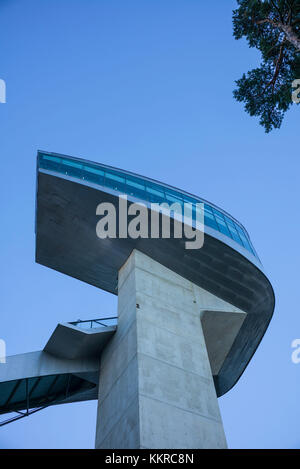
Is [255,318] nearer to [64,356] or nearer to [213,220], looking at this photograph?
[213,220]

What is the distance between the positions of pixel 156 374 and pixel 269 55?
12.2m

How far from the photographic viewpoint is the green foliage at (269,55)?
1505 cm

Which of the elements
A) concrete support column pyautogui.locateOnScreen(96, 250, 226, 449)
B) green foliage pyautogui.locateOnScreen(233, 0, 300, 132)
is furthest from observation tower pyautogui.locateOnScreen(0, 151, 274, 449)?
green foliage pyautogui.locateOnScreen(233, 0, 300, 132)

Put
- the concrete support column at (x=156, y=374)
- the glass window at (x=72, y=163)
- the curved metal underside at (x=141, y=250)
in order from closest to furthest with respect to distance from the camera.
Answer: the concrete support column at (x=156, y=374), the curved metal underside at (x=141, y=250), the glass window at (x=72, y=163)

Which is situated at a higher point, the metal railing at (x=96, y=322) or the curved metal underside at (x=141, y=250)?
the curved metal underside at (x=141, y=250)

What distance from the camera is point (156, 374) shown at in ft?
→ 45.6

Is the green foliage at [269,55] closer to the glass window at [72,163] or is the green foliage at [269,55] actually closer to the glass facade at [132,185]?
the glass facade at [132,185]

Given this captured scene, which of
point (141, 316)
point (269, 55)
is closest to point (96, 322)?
point (141, 316)

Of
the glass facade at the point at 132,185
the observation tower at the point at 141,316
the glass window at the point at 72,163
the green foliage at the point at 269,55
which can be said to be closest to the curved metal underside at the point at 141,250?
the observation tower at the point at 141,316

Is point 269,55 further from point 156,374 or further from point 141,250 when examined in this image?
point 156,374

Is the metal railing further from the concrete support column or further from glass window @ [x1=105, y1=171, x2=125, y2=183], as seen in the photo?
glass window @ [x1=105, y1=171, x2=125, y2=183]

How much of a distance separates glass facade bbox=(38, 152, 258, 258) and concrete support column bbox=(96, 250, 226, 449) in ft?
11.2

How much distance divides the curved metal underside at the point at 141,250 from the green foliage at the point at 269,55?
19.8 feet
